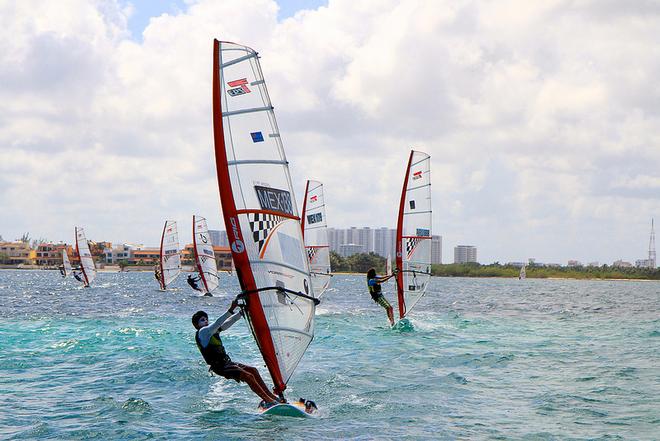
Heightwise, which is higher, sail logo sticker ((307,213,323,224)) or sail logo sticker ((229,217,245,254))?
sail logo sticker ((307,213,323,224))

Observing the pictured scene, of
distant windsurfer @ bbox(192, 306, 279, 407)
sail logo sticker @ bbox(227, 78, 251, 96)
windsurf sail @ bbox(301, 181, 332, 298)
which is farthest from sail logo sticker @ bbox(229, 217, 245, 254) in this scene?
windsurf sail @ bbox(301, 181, 332, 298)

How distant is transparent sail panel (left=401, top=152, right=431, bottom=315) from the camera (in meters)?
24.3

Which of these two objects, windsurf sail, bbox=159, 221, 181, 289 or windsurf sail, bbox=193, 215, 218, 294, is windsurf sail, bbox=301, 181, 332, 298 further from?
windsurf sail, bbox=159, 221, 181, 289

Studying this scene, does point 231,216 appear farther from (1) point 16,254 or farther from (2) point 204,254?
(1) point 16,254

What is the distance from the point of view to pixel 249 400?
41.2 feet

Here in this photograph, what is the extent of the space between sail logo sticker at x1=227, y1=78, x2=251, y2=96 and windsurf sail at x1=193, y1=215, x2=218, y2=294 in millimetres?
33907

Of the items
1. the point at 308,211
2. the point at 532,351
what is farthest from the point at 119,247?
the point at 532,351

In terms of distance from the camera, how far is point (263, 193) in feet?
36.1

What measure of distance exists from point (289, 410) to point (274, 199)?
10.9 feet

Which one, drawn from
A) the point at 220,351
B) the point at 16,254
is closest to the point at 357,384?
the point at 220,351

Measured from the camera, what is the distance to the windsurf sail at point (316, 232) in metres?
30.6

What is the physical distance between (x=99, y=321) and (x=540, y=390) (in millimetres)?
18360

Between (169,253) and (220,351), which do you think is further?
(169,253)

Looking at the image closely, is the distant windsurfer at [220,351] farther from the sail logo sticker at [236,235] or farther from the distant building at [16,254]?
the distant building at [16,254]
